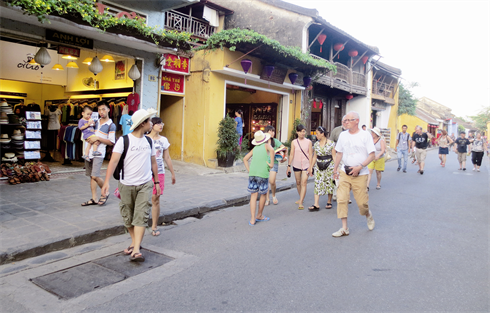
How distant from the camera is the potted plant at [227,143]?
12.8 m

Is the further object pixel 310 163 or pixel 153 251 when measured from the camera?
pixel 310 163

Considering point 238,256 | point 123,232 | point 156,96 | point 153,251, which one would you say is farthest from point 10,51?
point 238,256

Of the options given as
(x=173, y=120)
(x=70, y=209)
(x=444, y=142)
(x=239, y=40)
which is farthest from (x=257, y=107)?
(x=70, y=209)

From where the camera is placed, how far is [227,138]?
13.0 m

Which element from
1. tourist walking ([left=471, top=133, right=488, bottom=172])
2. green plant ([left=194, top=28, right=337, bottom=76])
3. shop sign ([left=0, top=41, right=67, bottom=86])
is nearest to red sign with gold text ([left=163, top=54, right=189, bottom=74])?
green plant ([left=194, top=28, right=337, bottom=76])

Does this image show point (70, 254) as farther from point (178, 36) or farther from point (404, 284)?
point (178, 36)

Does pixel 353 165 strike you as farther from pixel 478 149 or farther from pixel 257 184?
pixel 478 149

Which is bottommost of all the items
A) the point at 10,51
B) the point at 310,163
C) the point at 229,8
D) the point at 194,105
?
the point at 310,163

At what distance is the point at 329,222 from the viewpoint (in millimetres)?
6457

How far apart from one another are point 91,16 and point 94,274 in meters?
6.41

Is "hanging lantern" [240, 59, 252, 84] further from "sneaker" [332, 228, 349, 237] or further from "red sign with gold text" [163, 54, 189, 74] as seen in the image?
"sneaker" [332, 228, 349, 237]

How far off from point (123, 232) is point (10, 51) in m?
8.29

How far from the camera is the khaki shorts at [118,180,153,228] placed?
4434mm

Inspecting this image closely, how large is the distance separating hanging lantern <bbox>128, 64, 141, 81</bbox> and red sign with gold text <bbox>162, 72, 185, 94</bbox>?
5.82 ft
